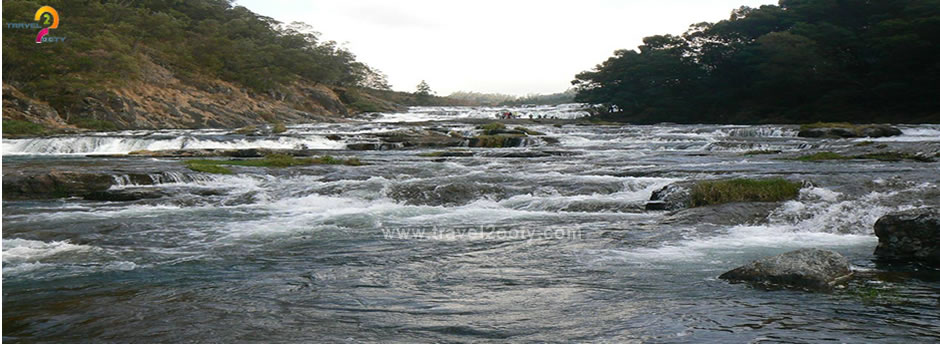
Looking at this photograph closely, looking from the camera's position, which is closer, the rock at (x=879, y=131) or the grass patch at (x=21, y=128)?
the rock at (x=879, y=131)

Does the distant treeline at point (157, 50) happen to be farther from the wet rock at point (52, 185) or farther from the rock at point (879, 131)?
the rock at point (879, 131)

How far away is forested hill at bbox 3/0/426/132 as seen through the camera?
35125mm

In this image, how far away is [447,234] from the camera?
8695 mm

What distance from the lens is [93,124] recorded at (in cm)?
3491

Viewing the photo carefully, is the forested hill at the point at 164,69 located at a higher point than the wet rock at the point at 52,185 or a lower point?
higher

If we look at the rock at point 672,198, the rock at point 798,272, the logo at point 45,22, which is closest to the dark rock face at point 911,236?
the rock at point 798,272

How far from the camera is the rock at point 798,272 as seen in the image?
18.0 feet

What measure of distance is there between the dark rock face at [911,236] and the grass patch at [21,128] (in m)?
31.4

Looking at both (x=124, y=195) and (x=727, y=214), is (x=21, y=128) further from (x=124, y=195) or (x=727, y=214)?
(x=727, y=214)

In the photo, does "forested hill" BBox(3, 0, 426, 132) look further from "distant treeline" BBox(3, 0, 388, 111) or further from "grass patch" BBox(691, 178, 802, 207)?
"grass patch" BBox(691, 178, 802, 207)

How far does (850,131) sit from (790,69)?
2291 cm

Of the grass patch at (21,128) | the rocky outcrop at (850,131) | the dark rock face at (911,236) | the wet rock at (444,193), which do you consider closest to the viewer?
the dark rock face at (911,236)

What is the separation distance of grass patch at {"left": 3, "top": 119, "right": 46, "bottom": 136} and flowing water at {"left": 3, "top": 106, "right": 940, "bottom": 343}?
712 inches

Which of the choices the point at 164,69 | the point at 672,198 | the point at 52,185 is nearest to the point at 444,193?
the point at 672,198
